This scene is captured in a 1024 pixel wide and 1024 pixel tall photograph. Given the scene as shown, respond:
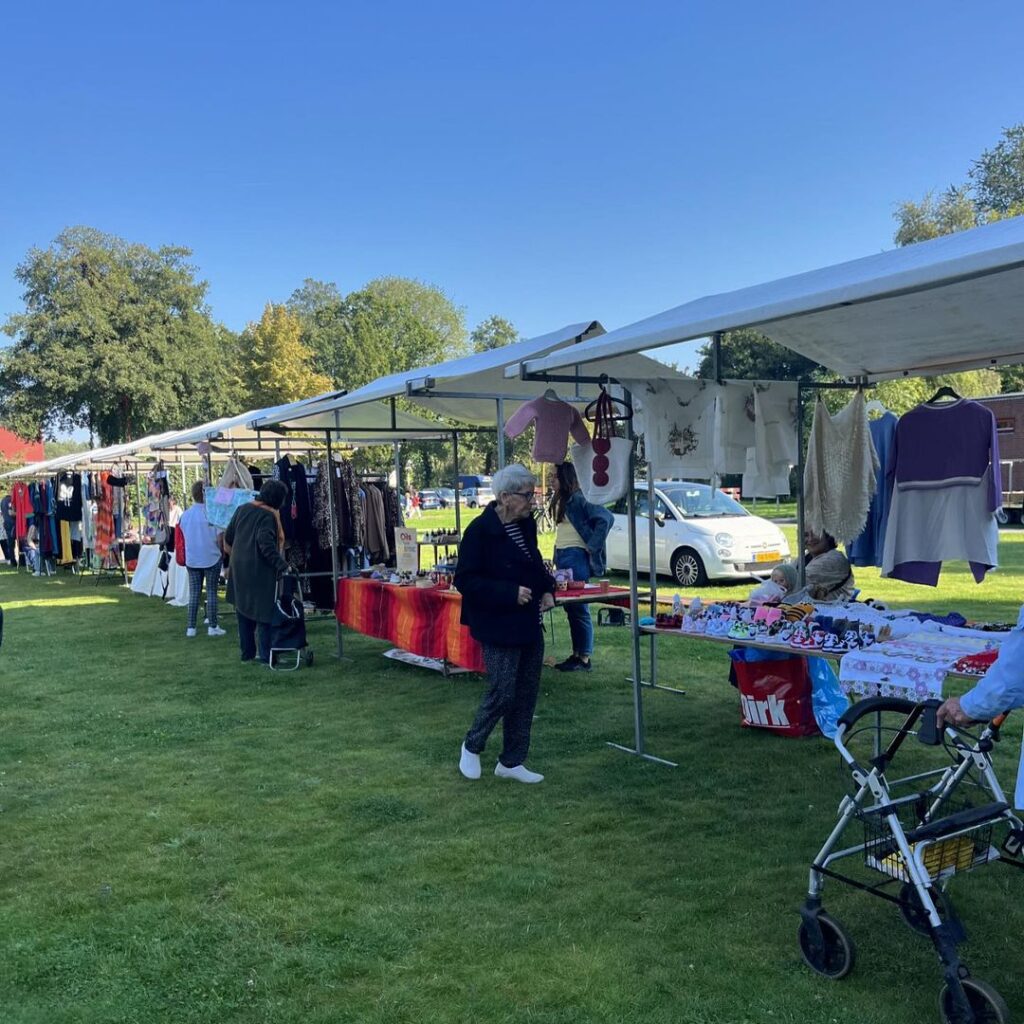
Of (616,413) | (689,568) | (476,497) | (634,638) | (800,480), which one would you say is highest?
(476,497)

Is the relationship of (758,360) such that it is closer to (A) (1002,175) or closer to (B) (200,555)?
(A) (1002,175)

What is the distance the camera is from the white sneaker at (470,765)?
4.98 m

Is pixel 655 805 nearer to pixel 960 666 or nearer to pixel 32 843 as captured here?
pixel 960 666

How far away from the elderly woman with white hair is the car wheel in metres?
8.05

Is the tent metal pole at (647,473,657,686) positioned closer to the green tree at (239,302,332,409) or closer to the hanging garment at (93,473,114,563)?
the hanging garment at (93,473,114,563)

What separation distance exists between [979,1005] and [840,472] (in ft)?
11.0

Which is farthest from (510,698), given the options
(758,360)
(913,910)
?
(758,360)

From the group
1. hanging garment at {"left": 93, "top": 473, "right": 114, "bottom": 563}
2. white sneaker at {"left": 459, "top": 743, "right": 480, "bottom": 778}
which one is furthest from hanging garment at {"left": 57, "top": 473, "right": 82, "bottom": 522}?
white sneaker at {"left": 459, "top": 743, "right": 480, "bottom": 778}

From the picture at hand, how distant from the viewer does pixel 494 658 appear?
4.85 meters

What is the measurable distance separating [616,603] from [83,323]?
98.5 feet

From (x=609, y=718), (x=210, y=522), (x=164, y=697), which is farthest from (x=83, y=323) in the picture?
(x=609, y=718)

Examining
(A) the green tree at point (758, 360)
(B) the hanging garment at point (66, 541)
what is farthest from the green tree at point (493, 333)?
(B) the hanging garment at point (66, 541)

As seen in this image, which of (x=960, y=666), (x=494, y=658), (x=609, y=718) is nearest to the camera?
(x=960, y=666)

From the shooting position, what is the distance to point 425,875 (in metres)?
3.83
